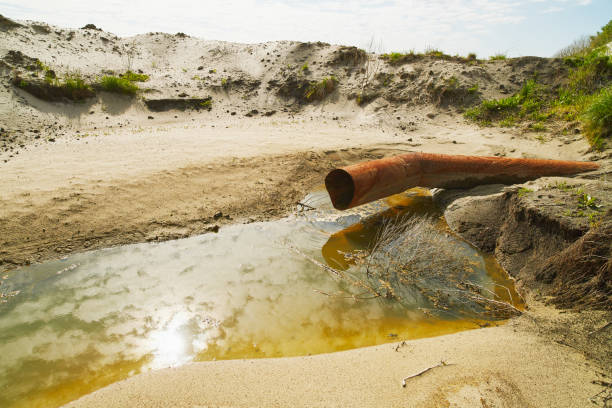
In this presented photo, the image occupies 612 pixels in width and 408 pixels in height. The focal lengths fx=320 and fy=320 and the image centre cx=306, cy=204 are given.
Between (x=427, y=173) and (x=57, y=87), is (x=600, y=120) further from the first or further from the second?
(x=57, y=87)

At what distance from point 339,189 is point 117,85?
8873 millimetres

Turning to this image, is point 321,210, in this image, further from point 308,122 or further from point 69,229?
point 308,122

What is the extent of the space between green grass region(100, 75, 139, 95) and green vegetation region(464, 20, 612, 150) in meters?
10.4

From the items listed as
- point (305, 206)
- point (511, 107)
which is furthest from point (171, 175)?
point (511, 107)

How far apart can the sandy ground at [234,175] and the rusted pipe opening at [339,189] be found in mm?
887

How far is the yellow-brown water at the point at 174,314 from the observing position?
263cm

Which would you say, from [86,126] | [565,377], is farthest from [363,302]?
[86,126]

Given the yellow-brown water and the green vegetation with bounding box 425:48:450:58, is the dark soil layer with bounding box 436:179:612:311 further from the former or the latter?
the green vegetation with bounding box 425:48:450:58

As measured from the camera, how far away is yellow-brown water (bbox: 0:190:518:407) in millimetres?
2627

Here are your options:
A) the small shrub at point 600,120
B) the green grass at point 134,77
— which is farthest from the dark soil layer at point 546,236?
the green grass at point 134,77

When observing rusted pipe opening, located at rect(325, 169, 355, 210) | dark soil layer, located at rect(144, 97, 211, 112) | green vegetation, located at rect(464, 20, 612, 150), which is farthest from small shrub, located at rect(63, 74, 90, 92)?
green vegetation, located at rect(464, 20, 612, 150)

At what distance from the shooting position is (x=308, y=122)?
33.7 feet

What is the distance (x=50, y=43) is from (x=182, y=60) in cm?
418

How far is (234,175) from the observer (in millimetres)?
5965
